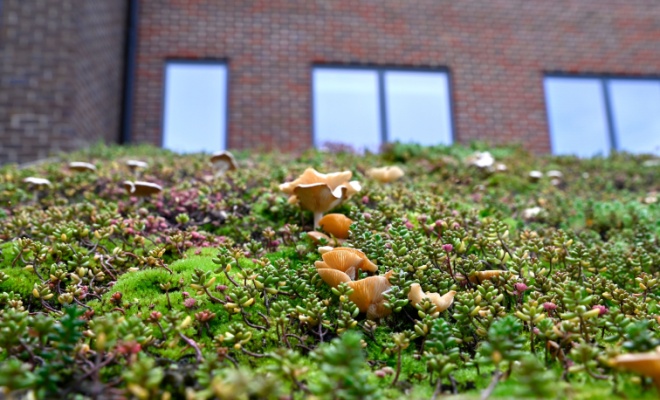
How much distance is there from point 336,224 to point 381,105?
8486mm

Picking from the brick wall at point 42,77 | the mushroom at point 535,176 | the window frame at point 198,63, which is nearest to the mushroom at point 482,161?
the mushroom at point 535,176

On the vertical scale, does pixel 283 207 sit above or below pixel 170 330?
above

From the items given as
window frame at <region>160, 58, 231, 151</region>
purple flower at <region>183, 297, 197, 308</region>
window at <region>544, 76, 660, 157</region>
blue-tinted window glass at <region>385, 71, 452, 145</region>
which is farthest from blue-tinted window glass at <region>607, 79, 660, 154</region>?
purple flower at <region>183, 297, 197, 308</region>

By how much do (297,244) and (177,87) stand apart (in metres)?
8.56

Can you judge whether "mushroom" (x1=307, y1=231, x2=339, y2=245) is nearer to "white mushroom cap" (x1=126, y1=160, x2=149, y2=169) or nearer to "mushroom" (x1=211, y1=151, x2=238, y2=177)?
"mushroom" (x1=211, y1=151, x2=238, y2=177)

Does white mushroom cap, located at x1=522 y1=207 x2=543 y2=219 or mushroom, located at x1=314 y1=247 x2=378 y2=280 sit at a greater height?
white mushroom cap, located at x1=522 y1=207 x2=543 y2=219

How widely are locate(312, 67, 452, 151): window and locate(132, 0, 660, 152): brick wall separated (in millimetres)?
270

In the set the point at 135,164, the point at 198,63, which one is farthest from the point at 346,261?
the point at 198,63

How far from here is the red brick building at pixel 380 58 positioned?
10750mm

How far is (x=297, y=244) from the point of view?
3.50 m

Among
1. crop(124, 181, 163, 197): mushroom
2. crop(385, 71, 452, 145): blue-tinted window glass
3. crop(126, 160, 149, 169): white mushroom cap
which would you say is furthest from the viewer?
crop(385, 71, 452, 145): blue-tinted window glass

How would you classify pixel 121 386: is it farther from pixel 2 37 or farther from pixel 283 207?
pixel 2 37

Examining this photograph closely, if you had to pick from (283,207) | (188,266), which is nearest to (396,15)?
(283,207)

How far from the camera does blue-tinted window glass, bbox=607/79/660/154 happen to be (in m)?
12.1
